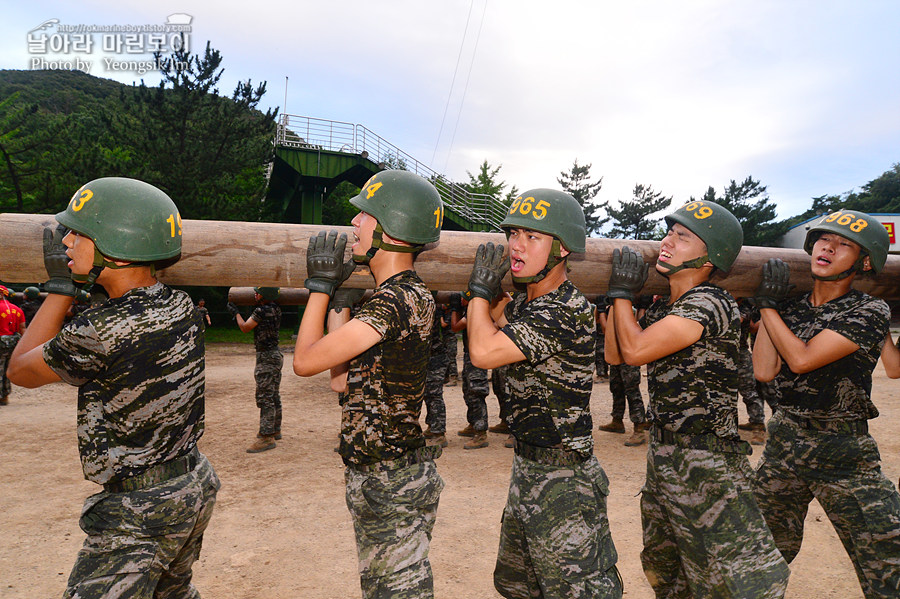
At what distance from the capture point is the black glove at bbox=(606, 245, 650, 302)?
3230 mm

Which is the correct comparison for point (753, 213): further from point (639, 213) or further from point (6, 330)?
point (6, 330)

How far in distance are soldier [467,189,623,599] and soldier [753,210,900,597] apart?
4.86 ft

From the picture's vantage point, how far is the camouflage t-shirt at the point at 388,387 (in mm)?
2574

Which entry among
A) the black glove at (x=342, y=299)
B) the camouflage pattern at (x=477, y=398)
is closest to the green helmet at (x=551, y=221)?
the black glove at (x=342, y=299)

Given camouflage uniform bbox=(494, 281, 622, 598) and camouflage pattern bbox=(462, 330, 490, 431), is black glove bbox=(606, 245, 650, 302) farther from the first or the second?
camouflage pattern bbox=(462, 330, 490, 431)

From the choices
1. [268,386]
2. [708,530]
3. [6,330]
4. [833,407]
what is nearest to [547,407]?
[708,530]

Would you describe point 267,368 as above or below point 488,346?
below

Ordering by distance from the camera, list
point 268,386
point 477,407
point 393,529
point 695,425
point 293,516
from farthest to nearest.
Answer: point 477,407 < point 268,386 < point 293,516 < point 695,425 < point 393,529

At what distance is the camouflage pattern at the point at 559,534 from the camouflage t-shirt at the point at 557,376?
0.52ft

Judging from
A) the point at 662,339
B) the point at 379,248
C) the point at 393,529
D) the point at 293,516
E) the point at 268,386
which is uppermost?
the point at 379,248

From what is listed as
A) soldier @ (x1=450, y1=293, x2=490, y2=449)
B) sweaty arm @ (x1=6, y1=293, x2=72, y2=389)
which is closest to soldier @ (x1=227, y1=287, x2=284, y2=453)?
soldier @ (x1=450, y1=293, x2=490, y2=449)

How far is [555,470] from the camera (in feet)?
9.10

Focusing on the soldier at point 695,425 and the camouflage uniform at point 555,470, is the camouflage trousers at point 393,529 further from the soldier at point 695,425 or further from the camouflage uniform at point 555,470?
the soldier at point 695,425

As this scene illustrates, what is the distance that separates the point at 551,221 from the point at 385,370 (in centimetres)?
115
